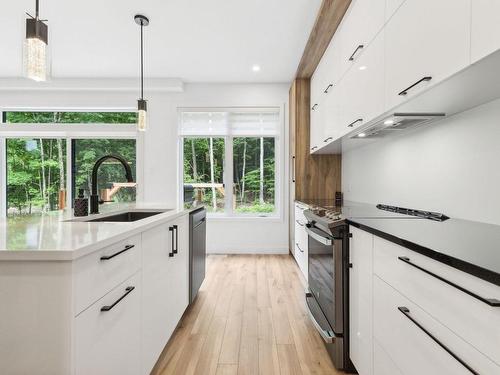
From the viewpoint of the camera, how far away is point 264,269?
3715mm

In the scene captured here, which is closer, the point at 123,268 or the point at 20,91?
the point at 123,268

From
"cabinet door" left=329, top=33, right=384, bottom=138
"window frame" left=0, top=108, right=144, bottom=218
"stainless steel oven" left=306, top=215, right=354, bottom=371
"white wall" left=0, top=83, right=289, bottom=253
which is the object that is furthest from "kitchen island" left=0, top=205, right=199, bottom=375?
"window frame" left=0, top=108, right=144, bottom=218

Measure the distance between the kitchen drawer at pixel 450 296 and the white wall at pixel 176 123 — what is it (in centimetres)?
346

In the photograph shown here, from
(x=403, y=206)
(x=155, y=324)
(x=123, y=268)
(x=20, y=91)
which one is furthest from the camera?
(x=20, y=91)

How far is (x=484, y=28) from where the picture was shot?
2.98 ft

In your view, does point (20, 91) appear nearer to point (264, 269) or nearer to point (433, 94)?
point (264, 269)

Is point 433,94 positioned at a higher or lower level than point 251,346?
higher

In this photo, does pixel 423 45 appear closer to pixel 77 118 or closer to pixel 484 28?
pixel 484 28

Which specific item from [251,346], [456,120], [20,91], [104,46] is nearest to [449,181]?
[456,120]

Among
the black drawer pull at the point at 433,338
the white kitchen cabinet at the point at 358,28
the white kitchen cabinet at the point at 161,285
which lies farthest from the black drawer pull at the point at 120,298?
the white kitchen cabinet at the point at 358,28

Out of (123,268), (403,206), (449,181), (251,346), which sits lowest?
(251,346)

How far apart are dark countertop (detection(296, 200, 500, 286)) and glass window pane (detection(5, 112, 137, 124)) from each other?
4480 mm

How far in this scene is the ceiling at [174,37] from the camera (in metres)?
2.72

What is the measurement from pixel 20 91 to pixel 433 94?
5808mm
